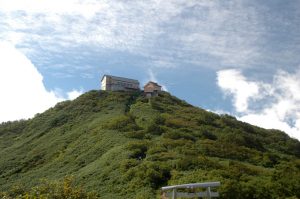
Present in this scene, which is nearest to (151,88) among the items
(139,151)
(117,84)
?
(117,84)

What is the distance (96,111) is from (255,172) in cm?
4618

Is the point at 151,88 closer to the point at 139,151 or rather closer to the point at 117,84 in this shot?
the point at 117,84

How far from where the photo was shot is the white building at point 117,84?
111m

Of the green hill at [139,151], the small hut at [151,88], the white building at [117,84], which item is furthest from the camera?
the white building at [117,84]

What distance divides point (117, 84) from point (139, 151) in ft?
214

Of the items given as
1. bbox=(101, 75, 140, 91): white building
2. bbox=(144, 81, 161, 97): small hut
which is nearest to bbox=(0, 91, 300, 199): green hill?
bbox=(144, 81, 161, 97): small hut

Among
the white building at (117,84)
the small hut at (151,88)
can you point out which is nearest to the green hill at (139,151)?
the small hut at (151,88)

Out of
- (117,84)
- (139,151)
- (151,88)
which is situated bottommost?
(139,151)

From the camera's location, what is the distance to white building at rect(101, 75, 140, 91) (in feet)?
364

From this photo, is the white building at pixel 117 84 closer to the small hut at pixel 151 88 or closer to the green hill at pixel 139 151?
the small hut at pixel 151 88

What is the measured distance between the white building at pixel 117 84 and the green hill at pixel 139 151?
1158cm

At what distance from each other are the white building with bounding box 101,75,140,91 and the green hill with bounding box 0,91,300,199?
11579mm

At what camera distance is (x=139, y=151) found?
155 ft

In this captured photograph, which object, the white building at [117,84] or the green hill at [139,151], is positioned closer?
the green hill at [139,151]
